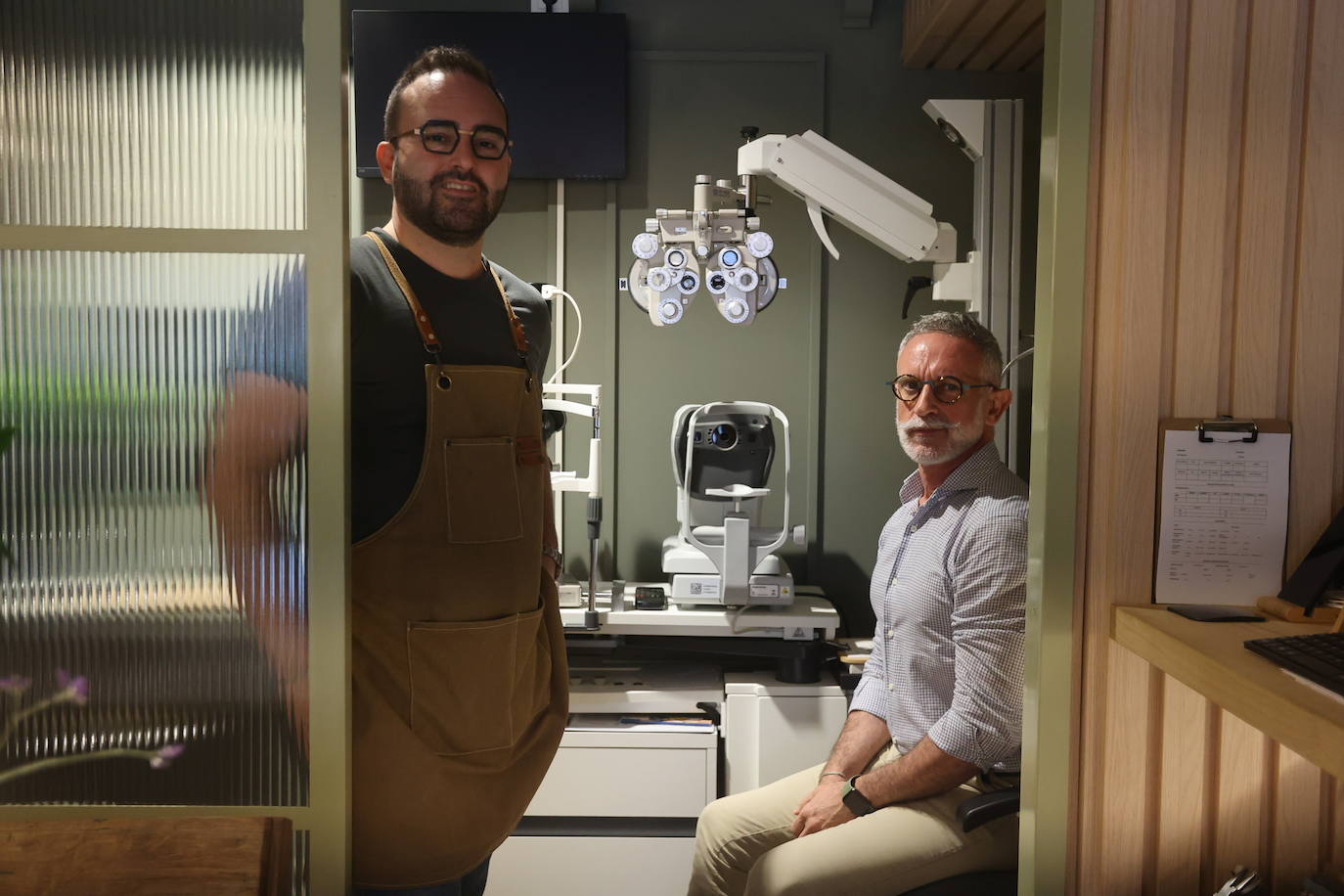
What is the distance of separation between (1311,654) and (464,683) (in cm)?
113

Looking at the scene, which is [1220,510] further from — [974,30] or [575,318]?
[575,318]

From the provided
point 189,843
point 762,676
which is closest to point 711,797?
point 762,676

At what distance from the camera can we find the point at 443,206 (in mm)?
1742

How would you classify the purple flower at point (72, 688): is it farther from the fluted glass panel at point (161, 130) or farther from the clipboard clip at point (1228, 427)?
the clipboard clip at point (1228, 427)

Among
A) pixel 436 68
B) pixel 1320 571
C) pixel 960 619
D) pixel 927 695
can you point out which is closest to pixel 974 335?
pixel 960 619

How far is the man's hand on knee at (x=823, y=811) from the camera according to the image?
2119 millimetres

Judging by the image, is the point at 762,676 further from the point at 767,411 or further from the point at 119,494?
the point at 119,494

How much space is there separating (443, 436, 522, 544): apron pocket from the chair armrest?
874 millimetres

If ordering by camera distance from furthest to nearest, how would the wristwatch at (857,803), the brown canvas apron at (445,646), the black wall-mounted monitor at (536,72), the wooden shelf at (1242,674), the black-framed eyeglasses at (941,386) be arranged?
the black wall-mounted monitor at (536,72) → the black-framed eyeglasses at (941,386) → the wristwatch at (857,803) → the brown canvas apron at (445,646) → the wooden shelf at (1242,674)

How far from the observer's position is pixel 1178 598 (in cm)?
134

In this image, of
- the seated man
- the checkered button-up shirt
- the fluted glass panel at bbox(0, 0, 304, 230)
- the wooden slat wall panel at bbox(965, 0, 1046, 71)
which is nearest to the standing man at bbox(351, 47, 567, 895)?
the fluted glass panel at bbox(0, 0, 304, 230)

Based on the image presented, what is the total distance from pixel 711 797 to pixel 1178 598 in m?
1.88

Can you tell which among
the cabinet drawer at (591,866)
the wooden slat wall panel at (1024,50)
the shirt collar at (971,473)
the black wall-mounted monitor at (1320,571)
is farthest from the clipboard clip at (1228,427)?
the wooden slat wall panel at (1024,50)

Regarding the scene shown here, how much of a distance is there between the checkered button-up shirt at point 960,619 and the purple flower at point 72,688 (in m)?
1.40
